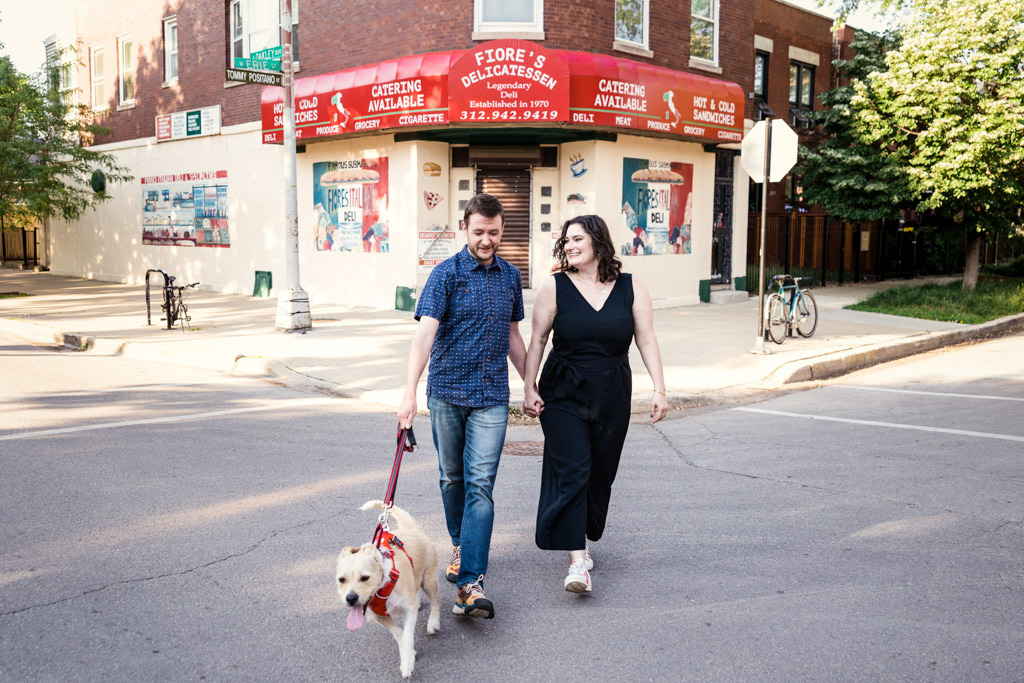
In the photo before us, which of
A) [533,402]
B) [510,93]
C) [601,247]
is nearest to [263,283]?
[510,93]

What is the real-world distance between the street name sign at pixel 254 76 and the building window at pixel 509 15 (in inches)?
152

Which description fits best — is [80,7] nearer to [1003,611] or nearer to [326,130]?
[326,130]

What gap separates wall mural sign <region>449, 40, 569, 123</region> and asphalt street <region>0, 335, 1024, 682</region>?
25.1 ft

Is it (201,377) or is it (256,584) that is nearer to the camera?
(256,584)

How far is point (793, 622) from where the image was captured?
4.07m

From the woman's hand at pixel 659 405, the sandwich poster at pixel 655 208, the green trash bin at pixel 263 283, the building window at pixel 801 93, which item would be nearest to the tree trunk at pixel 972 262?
the sandwich poster at pixel 655 208

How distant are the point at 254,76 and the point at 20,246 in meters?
24.7

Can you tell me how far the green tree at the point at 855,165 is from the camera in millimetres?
19891

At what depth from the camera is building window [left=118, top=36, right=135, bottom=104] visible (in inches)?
953

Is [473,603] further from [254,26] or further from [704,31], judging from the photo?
[254,26]

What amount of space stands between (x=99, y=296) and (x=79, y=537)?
17188mm

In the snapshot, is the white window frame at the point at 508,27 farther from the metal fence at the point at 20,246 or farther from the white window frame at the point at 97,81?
the metal fence at the point at 20,246

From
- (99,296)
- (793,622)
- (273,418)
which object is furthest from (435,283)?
(99,296)

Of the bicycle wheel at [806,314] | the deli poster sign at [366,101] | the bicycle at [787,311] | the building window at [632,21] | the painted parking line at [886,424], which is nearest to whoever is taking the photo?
the painted parking line at [886,424]
